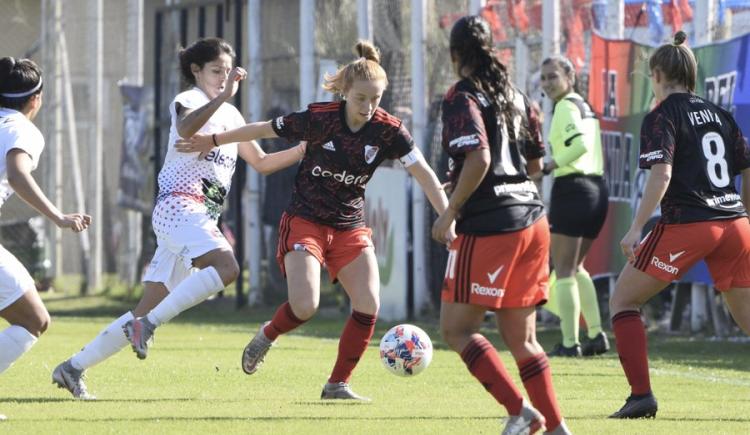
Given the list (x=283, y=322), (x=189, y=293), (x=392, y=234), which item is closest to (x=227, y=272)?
(x=189, y=293)

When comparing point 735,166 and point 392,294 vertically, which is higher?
point 735,166

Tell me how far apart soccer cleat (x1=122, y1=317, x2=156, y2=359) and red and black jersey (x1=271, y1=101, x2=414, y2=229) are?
0.99 meters

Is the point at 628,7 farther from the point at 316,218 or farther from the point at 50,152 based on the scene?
the point at 50,152

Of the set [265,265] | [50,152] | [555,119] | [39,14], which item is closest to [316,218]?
[555,119]

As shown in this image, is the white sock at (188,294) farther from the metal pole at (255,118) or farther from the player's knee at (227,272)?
the metal pole at (255,118)

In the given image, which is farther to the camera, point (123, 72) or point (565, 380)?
point (123, 72)

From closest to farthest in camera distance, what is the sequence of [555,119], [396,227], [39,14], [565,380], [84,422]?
[84,422], [565,380], [555,119], [396,227], [39,14]

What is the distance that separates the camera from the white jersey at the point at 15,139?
288 inches

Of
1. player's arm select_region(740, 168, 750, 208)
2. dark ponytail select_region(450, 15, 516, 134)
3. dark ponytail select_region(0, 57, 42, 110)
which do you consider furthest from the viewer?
player's arm select_region(740, 168, 750, 208)

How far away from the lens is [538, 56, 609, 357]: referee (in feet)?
38.3

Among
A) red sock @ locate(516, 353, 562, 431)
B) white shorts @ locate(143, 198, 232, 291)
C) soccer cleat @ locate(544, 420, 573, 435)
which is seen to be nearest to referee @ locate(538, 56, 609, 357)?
white shorts @ locate(143, 198, 232, 291)

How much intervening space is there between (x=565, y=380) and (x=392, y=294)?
24.2 feet

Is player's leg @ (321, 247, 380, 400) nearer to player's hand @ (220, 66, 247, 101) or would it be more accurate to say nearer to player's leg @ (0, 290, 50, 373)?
player's hand @ (220, 66, 247, 101)

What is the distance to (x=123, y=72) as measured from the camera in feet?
92.4
